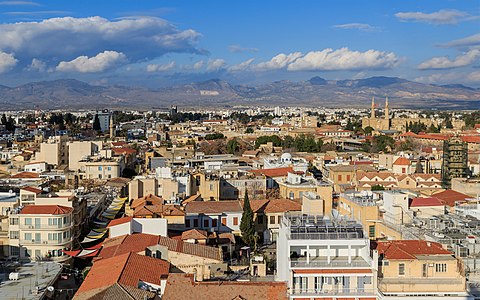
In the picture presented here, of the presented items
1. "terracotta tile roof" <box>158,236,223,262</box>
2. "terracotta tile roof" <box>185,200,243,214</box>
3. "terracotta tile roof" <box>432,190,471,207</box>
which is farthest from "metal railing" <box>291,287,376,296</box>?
"terracotta tile roof" <box>432,190,471,207</box>

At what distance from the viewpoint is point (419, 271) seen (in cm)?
1933

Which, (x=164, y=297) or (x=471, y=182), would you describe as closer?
(x=164, y=297)

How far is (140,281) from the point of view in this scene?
19484 mm

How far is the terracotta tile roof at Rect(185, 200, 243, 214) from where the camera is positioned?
32.7 m

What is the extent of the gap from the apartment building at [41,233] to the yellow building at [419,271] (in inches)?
542

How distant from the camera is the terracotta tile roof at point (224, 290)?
17.7 meters

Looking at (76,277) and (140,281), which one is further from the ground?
(140,281)

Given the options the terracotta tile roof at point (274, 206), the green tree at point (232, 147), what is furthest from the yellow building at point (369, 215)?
the green tree at point (232, 147)

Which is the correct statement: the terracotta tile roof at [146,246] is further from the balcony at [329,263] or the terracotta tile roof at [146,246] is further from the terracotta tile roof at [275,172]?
the terracotta tile roof at [275,172]

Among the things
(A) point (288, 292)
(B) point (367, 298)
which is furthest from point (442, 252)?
(A) point (288, 292)

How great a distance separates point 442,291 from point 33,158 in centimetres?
4626

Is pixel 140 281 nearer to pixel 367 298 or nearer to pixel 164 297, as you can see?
pixel 164 297

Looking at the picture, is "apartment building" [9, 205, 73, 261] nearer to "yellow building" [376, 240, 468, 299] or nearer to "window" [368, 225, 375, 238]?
"window" [368, 225, 375, 238]

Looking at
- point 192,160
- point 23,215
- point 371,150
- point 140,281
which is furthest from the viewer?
point 371,150
